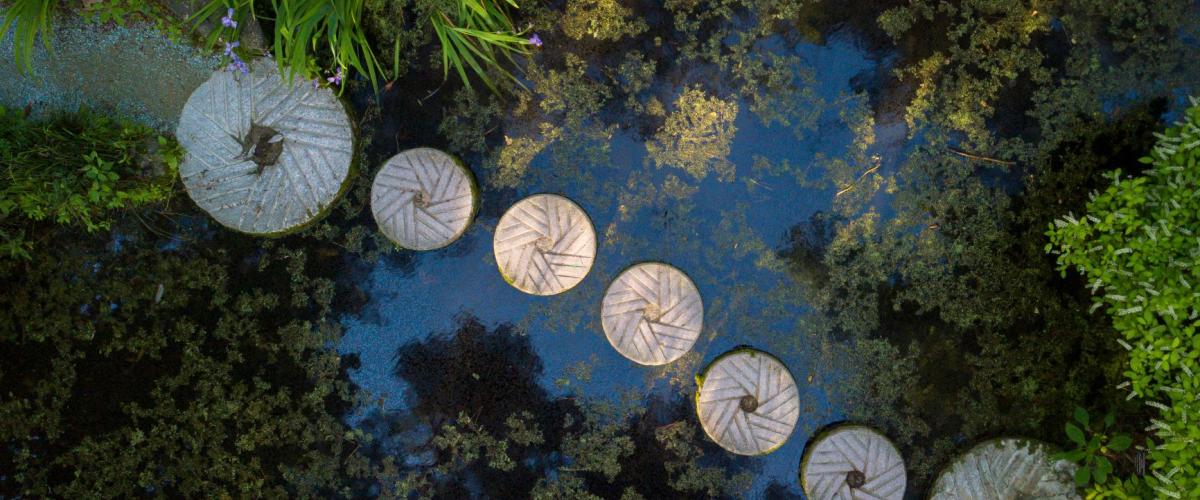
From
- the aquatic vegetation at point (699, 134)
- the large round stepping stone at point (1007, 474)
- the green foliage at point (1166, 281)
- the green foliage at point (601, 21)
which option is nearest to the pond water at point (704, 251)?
the aquatic vegetation at point (699, 134)

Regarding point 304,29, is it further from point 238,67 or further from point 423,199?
point 423,199

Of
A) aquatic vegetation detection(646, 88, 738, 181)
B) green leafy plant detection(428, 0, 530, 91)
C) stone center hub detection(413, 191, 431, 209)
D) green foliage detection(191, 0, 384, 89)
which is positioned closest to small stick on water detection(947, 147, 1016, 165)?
aquatic vegetation detection(646, 88, 738, 181)

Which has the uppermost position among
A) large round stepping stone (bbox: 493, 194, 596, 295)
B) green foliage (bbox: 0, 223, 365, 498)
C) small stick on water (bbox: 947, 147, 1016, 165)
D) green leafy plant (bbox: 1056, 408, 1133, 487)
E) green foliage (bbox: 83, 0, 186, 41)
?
small stick on water (bbox: 947, 147, 1016, 165)

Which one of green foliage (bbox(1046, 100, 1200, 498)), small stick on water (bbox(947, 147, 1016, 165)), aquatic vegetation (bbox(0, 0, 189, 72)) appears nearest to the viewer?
green foliage (bbox(1046, 100, 1200, 498))

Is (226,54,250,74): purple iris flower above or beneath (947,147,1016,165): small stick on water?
beneath

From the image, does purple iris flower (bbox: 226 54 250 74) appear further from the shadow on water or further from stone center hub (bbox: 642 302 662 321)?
stone center hub (bbox: 642 302 662 321)

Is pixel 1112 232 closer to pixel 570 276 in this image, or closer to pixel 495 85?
pixel 570 276

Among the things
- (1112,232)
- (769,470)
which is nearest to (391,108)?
(769,470)
